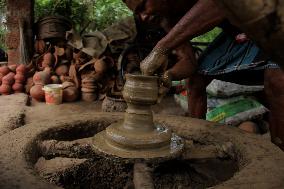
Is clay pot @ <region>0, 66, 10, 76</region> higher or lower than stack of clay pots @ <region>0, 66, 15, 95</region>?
higher

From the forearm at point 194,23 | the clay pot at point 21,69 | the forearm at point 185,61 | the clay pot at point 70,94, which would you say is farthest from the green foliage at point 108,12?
the forearm at point 194,23

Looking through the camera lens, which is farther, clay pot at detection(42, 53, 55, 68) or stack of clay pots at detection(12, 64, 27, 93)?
clay pot at detection(42, 53, 55, 68)

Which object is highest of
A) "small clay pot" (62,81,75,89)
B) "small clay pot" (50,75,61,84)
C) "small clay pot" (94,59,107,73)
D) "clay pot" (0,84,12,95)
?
"small clay pot" (94,59,107,73)

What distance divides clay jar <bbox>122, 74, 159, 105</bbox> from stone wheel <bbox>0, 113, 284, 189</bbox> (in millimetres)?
327

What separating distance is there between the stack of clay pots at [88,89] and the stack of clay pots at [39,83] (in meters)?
0.65

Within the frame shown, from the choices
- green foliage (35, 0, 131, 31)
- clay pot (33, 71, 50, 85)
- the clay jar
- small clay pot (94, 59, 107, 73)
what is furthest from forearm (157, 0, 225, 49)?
green foliage (35, 0, 131, 31)

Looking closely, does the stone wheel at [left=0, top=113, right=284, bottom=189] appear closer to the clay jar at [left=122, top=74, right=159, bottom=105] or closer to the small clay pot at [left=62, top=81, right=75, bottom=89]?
the clay jar at [left=122, top=74, right=159, bottom=105]

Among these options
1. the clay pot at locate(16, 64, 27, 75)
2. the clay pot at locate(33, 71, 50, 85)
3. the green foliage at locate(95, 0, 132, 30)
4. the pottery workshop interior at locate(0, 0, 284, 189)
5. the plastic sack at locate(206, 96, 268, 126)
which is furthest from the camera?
the green foliage at locate(95, 0, 132, 30)

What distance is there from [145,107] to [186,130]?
52 centimetres

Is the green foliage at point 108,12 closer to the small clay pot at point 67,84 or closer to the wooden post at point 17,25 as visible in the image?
the wooden post at point 17,25

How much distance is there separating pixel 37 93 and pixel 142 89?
13.8 feet

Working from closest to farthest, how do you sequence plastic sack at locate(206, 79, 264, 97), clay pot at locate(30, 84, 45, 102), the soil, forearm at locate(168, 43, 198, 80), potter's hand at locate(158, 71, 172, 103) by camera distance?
the soil → potter's hand at locate(158, 71, 172, 103) → forearm at locate(168, 43, 198, 80) → plastic sack at locate(206, 79, 264, 97) → clay pot at locate(30, 84, 45, 102)

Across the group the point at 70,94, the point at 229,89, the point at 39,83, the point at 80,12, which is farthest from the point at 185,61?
the point at 80,12

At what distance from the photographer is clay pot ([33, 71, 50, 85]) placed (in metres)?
6.03
